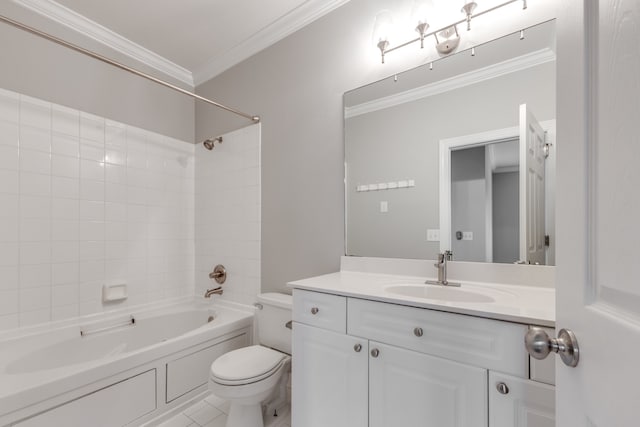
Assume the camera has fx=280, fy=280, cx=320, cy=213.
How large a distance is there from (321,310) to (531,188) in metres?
1.03

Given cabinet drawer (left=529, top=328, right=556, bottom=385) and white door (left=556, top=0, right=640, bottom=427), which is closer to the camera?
white door (left=556, top=0, right=640, bottom=427)

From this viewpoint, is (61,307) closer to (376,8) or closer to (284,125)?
(284,125)

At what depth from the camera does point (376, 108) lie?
1619mm

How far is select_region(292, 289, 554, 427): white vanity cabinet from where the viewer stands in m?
0.80

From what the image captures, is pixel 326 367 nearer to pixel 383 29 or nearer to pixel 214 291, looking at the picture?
pixel 214 291

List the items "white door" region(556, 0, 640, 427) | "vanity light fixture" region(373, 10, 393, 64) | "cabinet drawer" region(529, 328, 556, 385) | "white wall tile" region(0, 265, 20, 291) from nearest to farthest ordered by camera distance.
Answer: "white door" region(556, 0, 640, 427), "cabinet drawer" region(529, 328, 556, 385), "vanity light fixture" region(373, 10, 393, 64), "white wall tile" region(0, 265, 20, 291)

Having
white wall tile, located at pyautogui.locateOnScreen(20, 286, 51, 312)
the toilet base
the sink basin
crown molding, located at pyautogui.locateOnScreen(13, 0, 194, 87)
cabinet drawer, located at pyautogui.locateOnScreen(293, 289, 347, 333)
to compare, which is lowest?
the toilet base

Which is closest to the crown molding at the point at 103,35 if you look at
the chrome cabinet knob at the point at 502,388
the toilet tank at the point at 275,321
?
the toilet tank at the point at 275,321

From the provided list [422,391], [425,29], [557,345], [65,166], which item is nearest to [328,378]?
[422,391]

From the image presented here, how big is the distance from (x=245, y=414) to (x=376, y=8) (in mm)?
2344

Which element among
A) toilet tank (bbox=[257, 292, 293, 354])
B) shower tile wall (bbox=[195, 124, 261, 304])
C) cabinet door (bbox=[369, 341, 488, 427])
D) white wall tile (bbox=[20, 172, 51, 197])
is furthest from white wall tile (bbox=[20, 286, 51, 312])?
cabinet door (bbox=[369, 341, 488, 427])

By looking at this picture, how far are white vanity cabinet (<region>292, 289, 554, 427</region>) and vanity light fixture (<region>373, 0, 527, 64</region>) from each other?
127 centimetres

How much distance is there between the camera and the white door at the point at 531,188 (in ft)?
3.79

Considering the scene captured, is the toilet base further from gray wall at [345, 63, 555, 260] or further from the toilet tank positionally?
gray wall at [345, 63, 555, 260]
